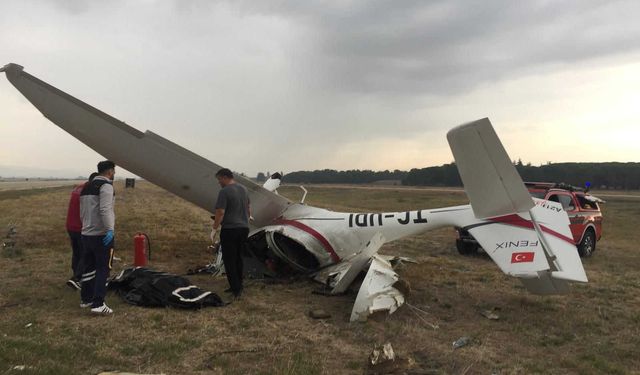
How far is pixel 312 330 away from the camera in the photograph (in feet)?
18.1

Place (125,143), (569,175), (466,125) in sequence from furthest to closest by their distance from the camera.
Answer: (569,175) < (125,143) < (466,125)

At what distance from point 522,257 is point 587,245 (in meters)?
8.70

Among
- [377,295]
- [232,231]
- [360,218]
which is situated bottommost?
[377,295]

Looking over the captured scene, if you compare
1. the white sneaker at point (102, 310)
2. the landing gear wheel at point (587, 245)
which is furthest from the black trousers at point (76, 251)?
the landing gear wheel at point (587, 245)

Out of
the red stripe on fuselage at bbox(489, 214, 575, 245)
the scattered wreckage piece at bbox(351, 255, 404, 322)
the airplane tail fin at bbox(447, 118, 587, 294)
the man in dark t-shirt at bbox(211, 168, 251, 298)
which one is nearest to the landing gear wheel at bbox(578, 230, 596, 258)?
the airplane tail fin at bbox(447, 118, 587, 294)

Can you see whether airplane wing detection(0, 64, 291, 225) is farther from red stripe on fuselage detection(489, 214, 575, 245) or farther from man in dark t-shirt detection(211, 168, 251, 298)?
red stripe on fuselage detection(489, 214, 575, 245)

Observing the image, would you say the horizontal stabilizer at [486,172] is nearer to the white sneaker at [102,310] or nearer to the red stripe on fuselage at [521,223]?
the red stripe on fuselage at [521,223]

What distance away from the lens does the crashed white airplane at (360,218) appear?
223 inches

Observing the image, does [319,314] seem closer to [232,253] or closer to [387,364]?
[232,253]

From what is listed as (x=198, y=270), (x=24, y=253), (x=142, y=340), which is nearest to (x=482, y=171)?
(x=142, y=340)

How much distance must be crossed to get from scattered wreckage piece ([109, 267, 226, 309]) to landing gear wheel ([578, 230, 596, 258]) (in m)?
10.8

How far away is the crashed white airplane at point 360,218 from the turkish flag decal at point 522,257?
0.04 ft

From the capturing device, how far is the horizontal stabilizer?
5.43m

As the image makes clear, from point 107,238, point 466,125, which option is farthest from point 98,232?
point 466,125
